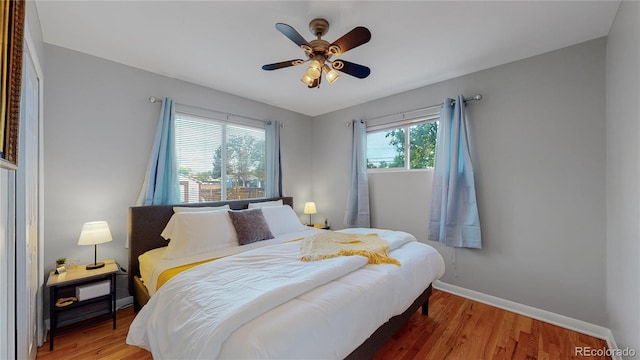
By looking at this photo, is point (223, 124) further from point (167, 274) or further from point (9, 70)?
point (9, 70)

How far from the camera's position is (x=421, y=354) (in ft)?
6.11

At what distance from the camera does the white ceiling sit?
1729mm

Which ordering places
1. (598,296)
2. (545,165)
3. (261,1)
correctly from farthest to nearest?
(545,165)
(598,296)
(261,1)

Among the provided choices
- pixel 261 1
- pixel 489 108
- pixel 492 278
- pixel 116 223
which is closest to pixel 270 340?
pixel 261 1

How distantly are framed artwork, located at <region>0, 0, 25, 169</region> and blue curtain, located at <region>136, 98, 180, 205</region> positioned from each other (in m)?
1.79

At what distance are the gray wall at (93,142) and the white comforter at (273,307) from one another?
1.41m

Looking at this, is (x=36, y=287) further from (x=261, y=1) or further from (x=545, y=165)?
(x=545, y=165)

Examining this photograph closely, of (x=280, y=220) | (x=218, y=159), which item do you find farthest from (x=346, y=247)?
(x=218, y=159)

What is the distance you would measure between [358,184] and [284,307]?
260 cm

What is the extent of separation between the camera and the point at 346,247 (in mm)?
2076

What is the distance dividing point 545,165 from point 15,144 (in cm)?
359

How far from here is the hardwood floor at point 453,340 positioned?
185 cm

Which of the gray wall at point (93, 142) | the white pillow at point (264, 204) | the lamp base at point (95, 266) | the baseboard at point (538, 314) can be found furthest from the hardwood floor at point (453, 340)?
the white pillow at point (264, 204)

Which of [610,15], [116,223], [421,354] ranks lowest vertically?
[421,354]
